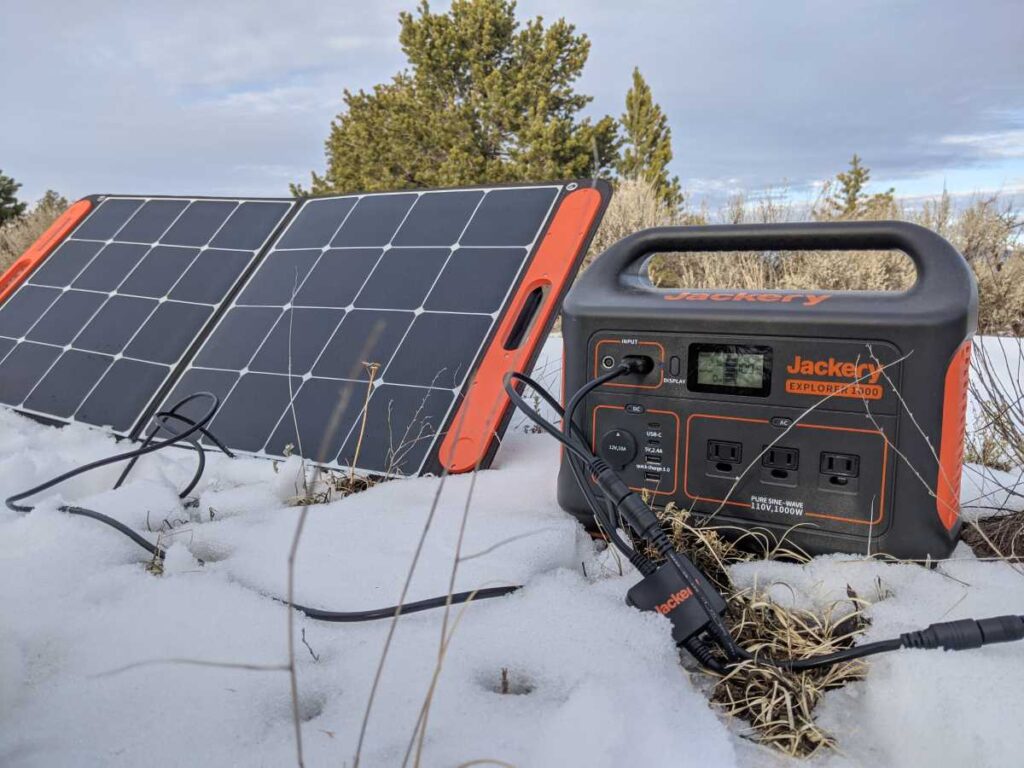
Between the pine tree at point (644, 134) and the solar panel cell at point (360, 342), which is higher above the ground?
the pine tree at point (644, 134)

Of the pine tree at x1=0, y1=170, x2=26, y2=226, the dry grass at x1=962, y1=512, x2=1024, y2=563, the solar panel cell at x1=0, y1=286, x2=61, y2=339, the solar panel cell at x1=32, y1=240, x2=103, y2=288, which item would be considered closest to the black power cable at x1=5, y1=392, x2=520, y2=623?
the dry grass at x1=962, y1=512, x2=1024, y2=563

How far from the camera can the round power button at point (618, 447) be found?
5.41 ft

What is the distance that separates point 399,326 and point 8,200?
22.4m

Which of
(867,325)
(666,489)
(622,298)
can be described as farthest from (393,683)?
(867,325)

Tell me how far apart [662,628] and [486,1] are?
72.6 feet

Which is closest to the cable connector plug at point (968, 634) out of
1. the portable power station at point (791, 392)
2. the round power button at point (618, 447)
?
the portable power station at point (791, 392)

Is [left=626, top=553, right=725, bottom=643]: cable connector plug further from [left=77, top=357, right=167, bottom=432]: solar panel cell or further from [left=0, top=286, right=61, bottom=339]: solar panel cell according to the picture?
[left=0, top=286, right=61, bottom=339]: solar panel cell

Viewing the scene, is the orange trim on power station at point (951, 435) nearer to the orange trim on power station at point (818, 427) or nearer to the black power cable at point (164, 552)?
the orange trim on power station at point (818, 427)

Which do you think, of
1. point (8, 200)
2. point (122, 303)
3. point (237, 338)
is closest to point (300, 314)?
point (237, 338)

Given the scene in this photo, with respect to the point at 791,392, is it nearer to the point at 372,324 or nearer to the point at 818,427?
the point at 818,427

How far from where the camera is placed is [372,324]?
2537 millimetres

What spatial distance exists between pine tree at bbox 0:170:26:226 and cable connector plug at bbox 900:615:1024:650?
23.1m

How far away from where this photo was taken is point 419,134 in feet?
69.2

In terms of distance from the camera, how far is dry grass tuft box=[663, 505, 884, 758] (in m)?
1.14
